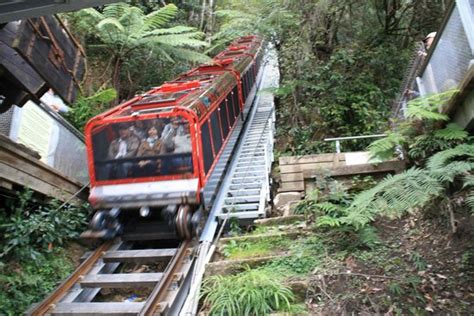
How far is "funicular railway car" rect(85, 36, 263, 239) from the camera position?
6902 mm

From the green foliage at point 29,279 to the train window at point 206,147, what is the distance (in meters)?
2.78

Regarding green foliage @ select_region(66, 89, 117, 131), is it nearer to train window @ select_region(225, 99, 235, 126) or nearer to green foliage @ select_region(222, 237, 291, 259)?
train window @ select_region(225, 99, 235, 126)

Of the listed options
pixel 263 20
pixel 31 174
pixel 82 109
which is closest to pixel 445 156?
pixel 31 174

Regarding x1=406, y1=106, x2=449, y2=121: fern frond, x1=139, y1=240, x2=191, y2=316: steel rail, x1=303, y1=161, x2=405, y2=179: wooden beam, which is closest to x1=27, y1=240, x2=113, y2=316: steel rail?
x1=139, y1=240, x2=191, y2=316: steel rail

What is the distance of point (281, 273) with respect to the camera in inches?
185

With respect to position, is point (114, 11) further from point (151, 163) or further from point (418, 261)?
point (418, 261)

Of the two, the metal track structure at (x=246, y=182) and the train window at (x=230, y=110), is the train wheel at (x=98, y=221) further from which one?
the train window at (x=230, y=110)

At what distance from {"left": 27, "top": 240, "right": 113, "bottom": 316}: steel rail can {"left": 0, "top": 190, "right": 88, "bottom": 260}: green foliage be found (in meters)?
0.64

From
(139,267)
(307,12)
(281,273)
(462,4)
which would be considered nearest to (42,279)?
(139,267)

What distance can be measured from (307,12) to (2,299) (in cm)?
897

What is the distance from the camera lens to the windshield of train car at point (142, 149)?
23.4 feet

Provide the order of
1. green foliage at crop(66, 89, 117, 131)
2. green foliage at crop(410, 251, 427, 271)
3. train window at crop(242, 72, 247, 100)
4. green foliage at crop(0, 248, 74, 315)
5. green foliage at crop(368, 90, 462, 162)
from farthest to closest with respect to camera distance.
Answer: train window at crop(242, 72, 247, 100) < green foliage at crop(66, 89, 117, 131) < green foliage at crop(0, 248, 74, 315) < green foliage at crop(368, 90, 462, 162) < green foliage at crop(410, 251, 427, 271)

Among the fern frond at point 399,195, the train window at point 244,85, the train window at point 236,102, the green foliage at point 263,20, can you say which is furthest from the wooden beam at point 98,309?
the train window at point 244,85

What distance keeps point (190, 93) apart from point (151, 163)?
195 cm
